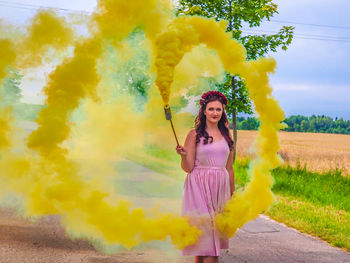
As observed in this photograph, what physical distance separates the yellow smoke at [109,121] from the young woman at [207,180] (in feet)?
0.37

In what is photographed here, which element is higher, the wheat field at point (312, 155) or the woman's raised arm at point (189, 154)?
the woman's raised arm at point (189, 154)

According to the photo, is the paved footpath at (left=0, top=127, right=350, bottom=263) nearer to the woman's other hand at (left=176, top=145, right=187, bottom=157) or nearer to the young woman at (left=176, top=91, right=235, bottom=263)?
the young woman at (left=176, top=91, right=235, bottom=263)

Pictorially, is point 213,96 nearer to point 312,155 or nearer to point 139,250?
point 139,250

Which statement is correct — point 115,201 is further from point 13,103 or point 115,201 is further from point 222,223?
point 13,103

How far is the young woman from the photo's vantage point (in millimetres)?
4152

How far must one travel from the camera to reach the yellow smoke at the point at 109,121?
14.0 ft

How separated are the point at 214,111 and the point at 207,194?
0.89 meters

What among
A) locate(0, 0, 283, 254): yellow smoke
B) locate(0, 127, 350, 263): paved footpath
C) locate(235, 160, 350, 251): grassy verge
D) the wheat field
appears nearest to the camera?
locate(0, 0, 283, 254): yellow smoke

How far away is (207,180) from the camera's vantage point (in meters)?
4.18

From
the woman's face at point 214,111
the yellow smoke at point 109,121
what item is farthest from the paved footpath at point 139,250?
the woman's face at point 214,111

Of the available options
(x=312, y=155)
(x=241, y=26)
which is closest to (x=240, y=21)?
(x=241, y=26)

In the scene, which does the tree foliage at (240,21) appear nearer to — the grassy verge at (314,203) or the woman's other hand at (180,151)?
the grassy verge at (314,203)

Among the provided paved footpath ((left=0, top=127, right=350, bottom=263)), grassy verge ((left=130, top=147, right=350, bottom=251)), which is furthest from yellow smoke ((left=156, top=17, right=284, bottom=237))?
paved footpath ((left=0, top=127, right=350, bottom=263))

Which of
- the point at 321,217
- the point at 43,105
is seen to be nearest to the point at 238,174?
the point at 321,217
